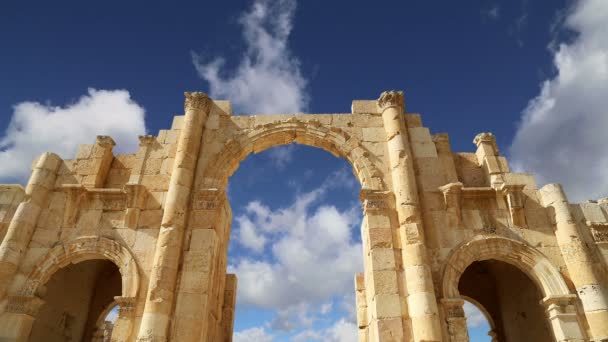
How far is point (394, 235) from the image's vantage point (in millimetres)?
9219

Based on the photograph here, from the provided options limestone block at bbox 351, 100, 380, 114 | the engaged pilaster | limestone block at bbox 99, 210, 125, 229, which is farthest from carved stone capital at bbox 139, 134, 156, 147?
the engaged pilaster

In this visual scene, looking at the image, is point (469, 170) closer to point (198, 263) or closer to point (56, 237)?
point (198, 263)

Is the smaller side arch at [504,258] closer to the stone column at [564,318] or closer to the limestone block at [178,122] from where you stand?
the stone column at [564,318]

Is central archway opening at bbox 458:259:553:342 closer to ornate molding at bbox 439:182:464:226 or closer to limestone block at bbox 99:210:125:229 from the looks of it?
ornate molding at bbox 439:182:464:226

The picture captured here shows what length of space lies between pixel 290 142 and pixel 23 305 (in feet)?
Result: 24.0

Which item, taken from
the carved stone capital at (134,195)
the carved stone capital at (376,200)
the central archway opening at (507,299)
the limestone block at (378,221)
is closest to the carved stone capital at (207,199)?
the carved stone capital at (134,195)

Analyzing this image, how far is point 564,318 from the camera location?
26.5ft

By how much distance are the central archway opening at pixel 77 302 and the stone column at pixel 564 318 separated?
37.7 feet

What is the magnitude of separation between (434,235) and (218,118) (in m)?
6.50

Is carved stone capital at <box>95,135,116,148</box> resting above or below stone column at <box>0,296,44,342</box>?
above

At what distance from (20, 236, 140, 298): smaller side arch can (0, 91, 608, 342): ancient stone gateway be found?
0.03m

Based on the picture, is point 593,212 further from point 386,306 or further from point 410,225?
point 386,306

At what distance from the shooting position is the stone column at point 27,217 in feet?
29.0

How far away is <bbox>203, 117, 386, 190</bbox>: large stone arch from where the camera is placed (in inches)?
403
